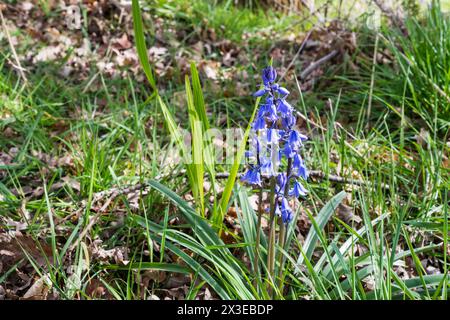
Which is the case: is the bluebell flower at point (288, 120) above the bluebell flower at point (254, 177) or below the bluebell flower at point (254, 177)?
above

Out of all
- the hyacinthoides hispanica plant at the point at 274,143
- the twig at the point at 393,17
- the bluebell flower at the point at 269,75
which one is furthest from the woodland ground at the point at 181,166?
the bluebell flower at the point at 269,75

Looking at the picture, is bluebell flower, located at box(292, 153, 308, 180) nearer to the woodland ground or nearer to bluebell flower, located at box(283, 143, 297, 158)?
bluebell flower, located at box(283, 143, 297, 158)

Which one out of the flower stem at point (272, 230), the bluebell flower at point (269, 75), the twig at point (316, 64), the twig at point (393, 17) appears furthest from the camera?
the twig at point (316, 64)

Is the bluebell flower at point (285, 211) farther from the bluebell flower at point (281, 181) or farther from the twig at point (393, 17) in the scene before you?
the twig at point (393, 17)

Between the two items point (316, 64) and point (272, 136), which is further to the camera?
point (316, 64)

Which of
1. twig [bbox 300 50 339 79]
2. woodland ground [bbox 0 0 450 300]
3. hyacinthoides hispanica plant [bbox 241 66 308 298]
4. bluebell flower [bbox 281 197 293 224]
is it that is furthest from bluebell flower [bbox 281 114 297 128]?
twig [bbox 300 50 339 79]

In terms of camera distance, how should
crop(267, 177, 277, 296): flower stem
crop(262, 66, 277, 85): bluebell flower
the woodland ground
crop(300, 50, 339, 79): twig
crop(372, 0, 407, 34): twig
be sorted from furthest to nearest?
crop(300, 50, 339, 79): twig < crop(372, 0, 407, 34): twig < the woodland ground < crop(267, 177, 277, 296): flower stem < crop(262, 66, 277, 85): bluebell flower

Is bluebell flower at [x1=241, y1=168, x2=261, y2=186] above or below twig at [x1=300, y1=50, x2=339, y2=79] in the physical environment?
below

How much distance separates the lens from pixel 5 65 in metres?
5.00

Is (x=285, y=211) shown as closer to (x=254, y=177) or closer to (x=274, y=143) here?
(x=254, y=177)

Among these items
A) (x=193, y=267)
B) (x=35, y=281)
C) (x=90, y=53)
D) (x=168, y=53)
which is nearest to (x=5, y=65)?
(x=90, y=53)

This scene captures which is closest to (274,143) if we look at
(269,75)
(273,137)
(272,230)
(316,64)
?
(273,137)

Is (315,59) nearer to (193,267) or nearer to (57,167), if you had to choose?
(57,167)
